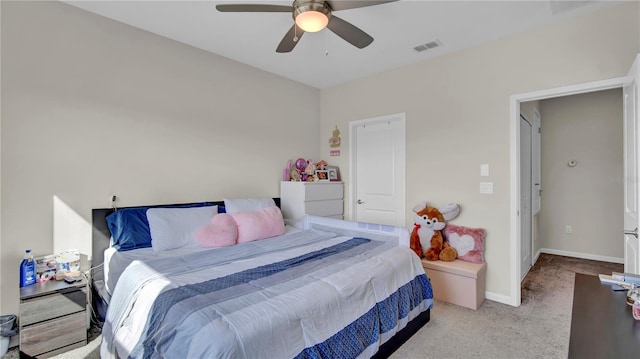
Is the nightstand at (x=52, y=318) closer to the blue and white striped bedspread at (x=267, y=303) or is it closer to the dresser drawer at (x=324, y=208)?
the blue and white striped bedspread at (x=267, y=303)

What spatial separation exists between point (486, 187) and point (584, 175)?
2.56 meters

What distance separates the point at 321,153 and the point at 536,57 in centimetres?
282

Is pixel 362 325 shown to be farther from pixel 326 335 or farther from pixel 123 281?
pixel 123 281

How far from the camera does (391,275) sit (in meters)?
2.06

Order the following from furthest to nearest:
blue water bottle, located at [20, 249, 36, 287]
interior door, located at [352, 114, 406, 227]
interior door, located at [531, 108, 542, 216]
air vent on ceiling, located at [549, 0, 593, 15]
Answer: interior door, located at [531, 108, 542, 216]
interior door, located at [352, 114, 406, 227]
air vent on ceiling, located at [549, 0, 593, 15]
blue water bottle, located at [20, 249, 36, 287]

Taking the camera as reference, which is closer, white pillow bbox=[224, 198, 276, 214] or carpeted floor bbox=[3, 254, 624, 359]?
carpeted floor bbox=[3, 254, 624, 359]

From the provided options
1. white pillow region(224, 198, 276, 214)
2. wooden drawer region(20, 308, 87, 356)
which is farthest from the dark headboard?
white pillow region(224, 198, 276, 214)

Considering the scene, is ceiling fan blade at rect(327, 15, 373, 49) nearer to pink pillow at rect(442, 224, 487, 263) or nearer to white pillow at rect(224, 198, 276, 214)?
white pillow at rect(224, 198, 276, 214)

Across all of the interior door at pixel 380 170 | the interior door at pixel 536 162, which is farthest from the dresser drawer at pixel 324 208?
the interior door at pixel 536 162

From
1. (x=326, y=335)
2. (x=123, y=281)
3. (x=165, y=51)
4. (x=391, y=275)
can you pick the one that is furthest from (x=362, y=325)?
(x=165, y=51)

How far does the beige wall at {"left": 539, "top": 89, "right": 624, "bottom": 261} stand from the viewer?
414 centimetres

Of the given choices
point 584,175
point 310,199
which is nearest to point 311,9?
point 310,199

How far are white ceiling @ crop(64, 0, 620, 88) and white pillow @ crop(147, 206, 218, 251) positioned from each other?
1.68 m

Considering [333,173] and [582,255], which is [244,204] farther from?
[582,255]
